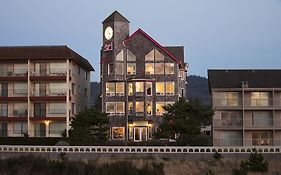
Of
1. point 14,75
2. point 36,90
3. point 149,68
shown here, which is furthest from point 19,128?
point 149,68

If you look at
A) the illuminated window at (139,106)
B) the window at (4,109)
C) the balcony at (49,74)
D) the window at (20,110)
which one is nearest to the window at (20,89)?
the window at (20,110)

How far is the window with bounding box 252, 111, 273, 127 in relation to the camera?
66062mm

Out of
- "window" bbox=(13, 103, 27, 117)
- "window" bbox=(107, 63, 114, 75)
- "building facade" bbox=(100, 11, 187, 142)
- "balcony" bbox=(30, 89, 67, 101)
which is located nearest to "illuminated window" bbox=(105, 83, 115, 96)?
"building facade" bbox=(100, 11, 187, 142)

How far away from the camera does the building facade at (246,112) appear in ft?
216

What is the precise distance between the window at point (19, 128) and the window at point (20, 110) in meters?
1.10

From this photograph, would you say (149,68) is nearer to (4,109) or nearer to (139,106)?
(139,106)

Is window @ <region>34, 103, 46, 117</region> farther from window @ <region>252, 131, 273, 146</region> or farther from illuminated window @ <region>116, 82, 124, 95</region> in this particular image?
window @ <region>252, 131, 273, 146</region>

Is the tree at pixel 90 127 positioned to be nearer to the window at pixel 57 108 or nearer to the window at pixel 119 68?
the window at pixel 57 108

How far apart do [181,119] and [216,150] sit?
7011mm

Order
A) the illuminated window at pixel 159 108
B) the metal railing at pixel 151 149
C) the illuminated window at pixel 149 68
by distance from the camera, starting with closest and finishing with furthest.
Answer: the metal railing at pixel 151 149 < the illuminated window at pixel 159 108 < the illuminated window at pixel 149 68

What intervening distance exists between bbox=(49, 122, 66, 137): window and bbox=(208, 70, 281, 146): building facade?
1836cm

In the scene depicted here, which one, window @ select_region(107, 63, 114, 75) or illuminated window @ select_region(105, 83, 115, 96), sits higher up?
window @ select_region(107, 63, 114, 75)

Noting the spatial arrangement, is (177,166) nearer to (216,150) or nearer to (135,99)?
(216,150)

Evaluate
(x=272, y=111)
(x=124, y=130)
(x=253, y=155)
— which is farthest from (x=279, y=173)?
(x=124, y=130)
